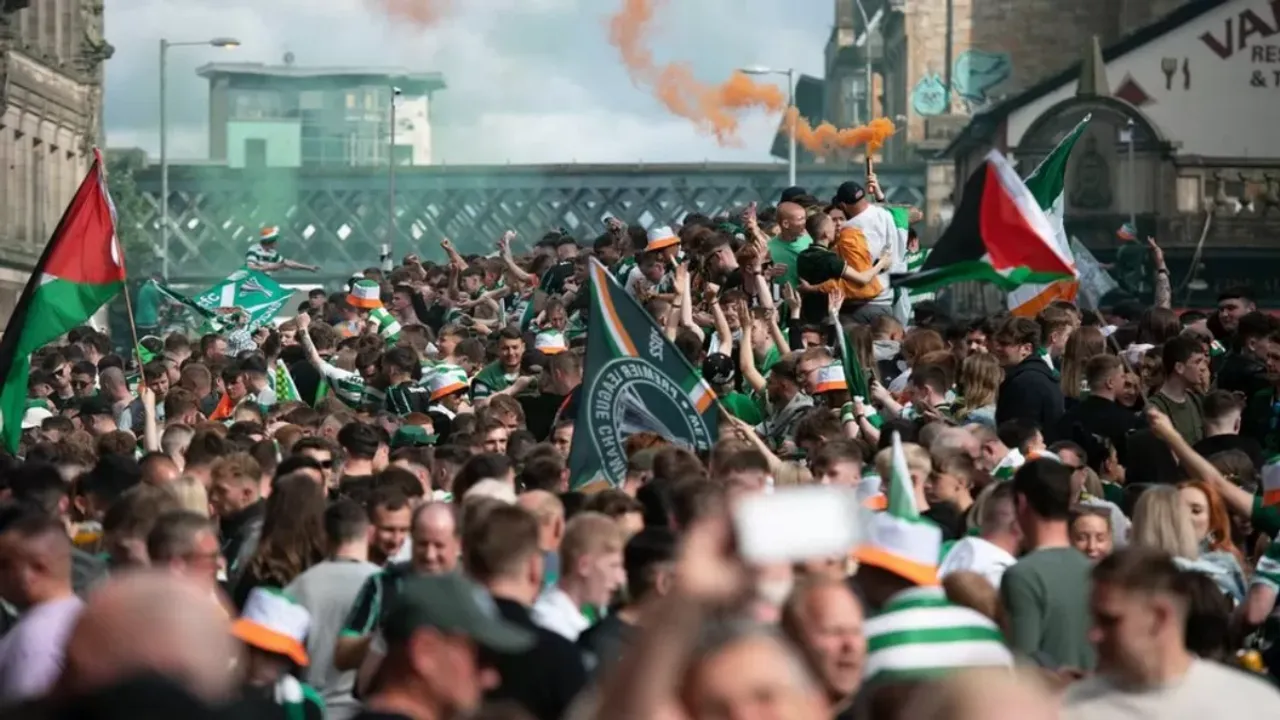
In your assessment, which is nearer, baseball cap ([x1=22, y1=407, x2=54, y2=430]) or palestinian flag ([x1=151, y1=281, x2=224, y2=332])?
baseball cap ([x1=22, y1=407, x2=54, y2=430])

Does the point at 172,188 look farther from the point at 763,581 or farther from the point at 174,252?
the point at 763,581

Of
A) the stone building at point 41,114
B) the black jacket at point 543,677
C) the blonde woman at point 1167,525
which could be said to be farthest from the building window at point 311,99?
the black jacket at point 543,677

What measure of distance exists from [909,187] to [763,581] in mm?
70553

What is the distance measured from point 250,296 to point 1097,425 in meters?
16.2

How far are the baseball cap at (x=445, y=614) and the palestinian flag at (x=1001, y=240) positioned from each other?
Answer: 738 cm

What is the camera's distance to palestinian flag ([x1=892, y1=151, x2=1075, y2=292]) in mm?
14398

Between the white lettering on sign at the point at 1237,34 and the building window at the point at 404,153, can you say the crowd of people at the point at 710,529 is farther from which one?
the building window at the point at 404,153

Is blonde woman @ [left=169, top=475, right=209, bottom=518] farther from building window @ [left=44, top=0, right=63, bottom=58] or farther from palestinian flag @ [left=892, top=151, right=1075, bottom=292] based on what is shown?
building window @ [left=44, top=0, right=63, bottom=58]

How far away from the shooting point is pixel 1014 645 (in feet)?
30.8

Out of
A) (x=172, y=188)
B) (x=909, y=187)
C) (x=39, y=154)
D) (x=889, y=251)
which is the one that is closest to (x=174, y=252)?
(x=172, y=188)

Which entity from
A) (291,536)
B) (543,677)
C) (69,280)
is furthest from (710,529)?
(69,280)

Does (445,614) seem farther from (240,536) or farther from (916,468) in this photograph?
(240,536)

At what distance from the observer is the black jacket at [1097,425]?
14.8 m

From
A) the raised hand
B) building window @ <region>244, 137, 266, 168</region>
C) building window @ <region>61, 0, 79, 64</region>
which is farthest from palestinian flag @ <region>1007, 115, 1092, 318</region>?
building window @ <region>244, 137, 266, 168</region>
